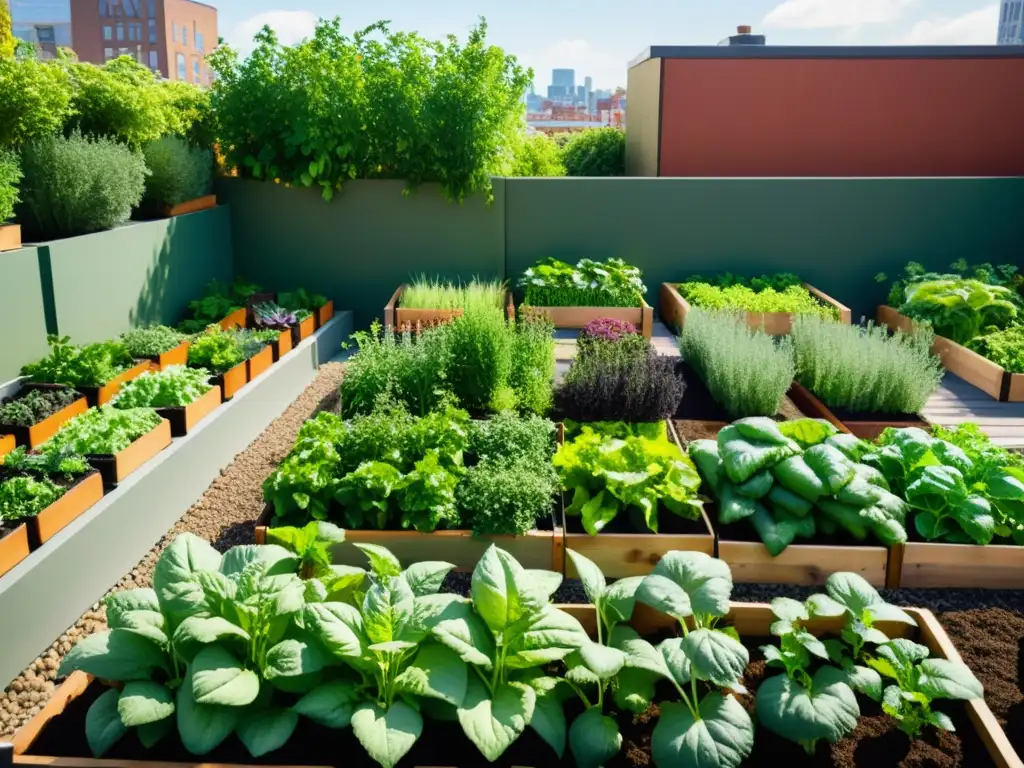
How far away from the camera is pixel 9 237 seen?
525 cm

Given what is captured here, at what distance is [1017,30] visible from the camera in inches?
4998

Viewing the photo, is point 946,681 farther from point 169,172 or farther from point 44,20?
point 44,20

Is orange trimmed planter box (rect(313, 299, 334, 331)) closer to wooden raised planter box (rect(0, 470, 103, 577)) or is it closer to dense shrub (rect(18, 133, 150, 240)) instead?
dense shrub (rect(18, 133, 150, 240))

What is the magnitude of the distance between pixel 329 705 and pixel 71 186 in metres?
4.70

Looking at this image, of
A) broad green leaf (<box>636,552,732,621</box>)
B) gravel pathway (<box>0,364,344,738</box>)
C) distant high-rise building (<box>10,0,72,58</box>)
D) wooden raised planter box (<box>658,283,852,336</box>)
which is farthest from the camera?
distant high-rise building (<box>10,0,72,58</box>)

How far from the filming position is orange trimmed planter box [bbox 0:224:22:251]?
17.0ft

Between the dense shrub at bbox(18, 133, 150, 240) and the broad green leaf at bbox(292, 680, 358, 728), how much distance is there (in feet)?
15.1

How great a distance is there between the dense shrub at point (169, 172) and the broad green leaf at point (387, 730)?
5767 mm

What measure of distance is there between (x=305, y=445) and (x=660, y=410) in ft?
6.21

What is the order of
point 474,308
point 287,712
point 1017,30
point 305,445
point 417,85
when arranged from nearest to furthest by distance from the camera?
point 287,712
point 305,445
point 474,308
point 417,85
point 1017,30

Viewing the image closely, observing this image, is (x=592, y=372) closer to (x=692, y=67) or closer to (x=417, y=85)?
(x=417, y=85)

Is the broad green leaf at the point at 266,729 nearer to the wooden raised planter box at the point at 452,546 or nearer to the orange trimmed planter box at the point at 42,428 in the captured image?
the wooden raised planter box at the point at 452,546

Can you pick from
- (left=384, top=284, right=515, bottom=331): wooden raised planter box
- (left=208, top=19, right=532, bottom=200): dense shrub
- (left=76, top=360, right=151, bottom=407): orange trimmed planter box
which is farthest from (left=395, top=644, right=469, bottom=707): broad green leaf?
(left=208, top=19, right=532, bottom=200): dense shrub

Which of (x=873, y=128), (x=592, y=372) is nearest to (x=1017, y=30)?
(x=873, y=128)
